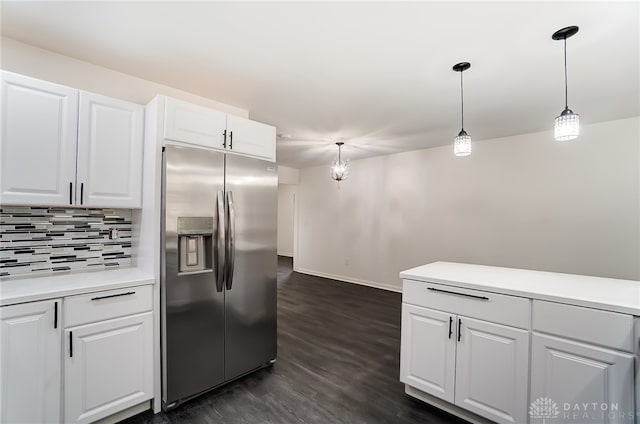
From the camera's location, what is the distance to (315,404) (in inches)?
81.5

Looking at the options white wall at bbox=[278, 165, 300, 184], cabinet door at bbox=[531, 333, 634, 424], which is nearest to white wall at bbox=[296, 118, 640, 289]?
white wall at bbox=[278, 165, 300, 184]

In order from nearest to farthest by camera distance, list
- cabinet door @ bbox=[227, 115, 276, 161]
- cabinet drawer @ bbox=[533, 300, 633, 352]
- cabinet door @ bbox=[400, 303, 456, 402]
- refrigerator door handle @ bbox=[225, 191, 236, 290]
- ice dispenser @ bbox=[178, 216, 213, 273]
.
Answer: cabinet drawer @ bbox=[533, 300, 633, 352], cabinet door @ bbox=[400, 303, 456, 402], ice dispenser @ bbox=[178, 216, 213, 273], refrigerator door handle @ bbox=[225, 191, 236, 290], cabinet door @ bbox=[227, 115, 276, 161]

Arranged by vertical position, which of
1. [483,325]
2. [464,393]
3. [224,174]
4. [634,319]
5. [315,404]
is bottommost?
[315,404]

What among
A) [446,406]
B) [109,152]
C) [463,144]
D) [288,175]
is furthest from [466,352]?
[288,175]

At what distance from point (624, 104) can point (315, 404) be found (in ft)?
13.3

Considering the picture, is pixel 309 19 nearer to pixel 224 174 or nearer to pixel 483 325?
pixel 224 174

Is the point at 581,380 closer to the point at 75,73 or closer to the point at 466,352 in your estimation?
the point at 466,352

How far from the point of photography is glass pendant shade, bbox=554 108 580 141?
5.92 ft

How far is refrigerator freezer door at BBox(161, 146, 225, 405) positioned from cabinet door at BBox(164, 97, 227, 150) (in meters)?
0.16

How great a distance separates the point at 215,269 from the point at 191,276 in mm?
172

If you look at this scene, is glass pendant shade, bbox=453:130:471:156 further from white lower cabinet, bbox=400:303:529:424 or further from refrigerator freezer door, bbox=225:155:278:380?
refrigerator freezer door, bbox=225:155:278:380

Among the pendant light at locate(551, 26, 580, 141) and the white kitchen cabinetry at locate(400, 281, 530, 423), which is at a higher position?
the pendant light at locate(551, 26, 580, 141)

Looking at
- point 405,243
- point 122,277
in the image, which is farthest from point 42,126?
point 405,243

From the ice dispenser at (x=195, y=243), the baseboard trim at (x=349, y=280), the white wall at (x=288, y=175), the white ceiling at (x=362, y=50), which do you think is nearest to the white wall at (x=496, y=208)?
the baseboard trim at (x=349, y=280)
